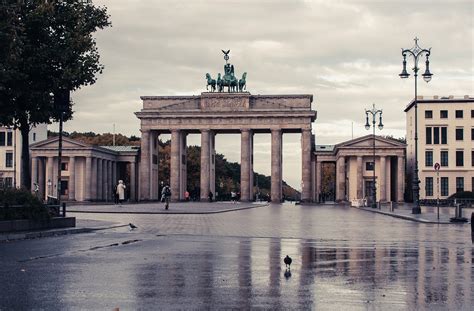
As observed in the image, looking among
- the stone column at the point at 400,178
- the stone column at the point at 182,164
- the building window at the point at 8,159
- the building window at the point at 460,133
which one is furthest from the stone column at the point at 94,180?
the building window at the point at 460,133

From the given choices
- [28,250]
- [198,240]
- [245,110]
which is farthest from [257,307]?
[245,110]

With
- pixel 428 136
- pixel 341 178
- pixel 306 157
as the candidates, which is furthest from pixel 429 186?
pixel 306 157

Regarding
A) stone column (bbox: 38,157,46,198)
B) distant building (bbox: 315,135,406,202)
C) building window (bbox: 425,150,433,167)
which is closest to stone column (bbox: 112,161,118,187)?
stone column (bbox: 38,157,46,198)

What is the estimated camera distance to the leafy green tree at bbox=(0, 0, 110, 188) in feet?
115

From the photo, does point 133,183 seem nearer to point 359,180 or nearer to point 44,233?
point 359,180

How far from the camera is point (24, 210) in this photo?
27891mm

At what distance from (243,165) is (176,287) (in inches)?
4488

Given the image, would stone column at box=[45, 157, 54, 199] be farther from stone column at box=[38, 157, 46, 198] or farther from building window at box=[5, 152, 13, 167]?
building window at box=[5, 152, 13, 167]

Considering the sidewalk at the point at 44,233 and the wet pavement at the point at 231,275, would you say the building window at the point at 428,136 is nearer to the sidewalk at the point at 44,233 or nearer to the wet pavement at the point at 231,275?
the sidewalk at the point at 44,233

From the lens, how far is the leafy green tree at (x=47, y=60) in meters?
35.2

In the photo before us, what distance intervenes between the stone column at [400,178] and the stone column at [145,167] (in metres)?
40.5

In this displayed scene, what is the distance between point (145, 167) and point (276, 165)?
2166cm

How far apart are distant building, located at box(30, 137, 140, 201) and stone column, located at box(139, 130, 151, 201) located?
621 cm

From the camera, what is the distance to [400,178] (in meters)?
124
